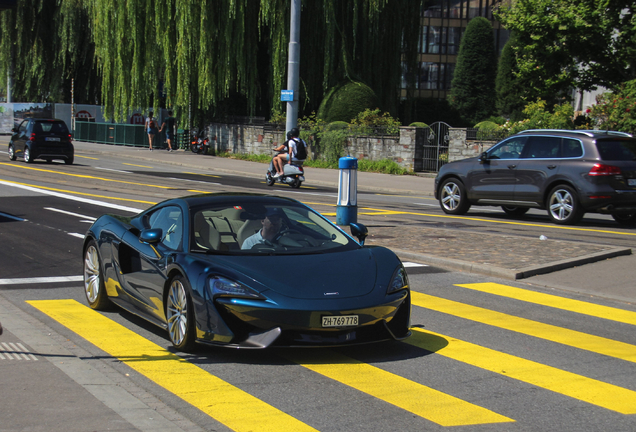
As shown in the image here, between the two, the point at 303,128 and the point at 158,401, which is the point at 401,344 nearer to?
the point at 158,401

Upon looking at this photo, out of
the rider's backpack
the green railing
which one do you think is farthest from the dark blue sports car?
the green railing

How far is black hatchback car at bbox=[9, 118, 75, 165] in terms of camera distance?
101 feet

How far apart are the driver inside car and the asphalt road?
0.98 m

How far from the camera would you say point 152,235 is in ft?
22.0

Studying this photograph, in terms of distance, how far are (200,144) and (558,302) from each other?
32787 mm

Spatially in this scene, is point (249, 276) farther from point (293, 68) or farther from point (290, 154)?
point (293, 68)

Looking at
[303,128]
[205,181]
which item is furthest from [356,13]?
[205,181]

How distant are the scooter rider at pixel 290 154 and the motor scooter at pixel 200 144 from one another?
588 inches

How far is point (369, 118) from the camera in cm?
3234

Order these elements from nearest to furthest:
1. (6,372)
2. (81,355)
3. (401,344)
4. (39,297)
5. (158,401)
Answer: (158,401) < (6,372) < (81,355) < (401,344) < (39,297)

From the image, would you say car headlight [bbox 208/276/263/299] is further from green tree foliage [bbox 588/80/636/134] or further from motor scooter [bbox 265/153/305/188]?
green tree foliage [bbox 588/80/636/134]

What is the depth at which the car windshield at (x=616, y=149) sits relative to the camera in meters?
15.6

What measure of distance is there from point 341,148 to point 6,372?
27813 mm

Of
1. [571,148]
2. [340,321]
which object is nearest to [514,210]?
[571,148]
